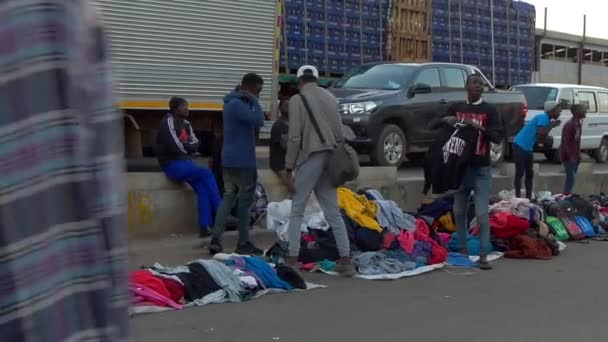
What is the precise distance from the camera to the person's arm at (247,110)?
787 centimetres

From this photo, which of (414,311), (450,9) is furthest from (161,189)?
(450,9)

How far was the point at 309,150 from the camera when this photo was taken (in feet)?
24.4

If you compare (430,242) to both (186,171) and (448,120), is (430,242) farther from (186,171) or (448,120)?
(186,171)

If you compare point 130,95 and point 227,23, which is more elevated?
point 227,23

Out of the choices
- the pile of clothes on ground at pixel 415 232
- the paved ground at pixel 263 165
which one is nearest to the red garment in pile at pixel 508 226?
the pile of clothes on ground at pixel 415 232

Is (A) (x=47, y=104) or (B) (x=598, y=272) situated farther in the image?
(B) (x=598, y=272)

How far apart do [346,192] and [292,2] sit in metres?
8.38

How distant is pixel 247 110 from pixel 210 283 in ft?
6.14

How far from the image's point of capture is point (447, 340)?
5.69 m

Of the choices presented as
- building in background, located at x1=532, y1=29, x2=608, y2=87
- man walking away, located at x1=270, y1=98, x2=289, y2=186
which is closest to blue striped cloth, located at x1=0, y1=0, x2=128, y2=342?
man walking away, located at x1=270, y1=98, x2=289, y2=186

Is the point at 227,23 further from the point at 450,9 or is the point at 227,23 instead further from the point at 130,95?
the point at 450,9

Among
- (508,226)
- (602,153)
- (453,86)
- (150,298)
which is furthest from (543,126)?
(602,153)

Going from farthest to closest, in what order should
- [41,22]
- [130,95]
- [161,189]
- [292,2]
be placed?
[292,2] < [130,95] < [161,189] < [41,22]

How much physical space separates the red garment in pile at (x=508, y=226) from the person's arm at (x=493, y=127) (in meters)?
1.27
